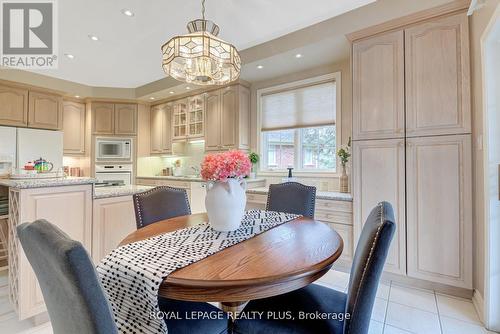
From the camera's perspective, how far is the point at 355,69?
2.61m

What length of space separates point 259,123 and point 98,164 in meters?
3.45

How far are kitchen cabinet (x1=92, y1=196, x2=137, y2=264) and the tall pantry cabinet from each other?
7.61 feet

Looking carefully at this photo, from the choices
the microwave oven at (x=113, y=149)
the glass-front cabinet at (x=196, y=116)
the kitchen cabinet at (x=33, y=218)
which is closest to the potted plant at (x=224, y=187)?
the kitchen cabinet at (x=33, y=218)

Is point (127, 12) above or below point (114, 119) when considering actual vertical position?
above

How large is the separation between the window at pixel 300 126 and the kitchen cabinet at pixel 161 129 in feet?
7.01

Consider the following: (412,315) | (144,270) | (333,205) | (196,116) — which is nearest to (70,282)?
(144,270)

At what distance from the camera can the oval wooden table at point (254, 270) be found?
85 cm

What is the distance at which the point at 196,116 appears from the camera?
15.1 ft

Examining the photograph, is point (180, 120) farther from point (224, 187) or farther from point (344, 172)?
point (224, 187)

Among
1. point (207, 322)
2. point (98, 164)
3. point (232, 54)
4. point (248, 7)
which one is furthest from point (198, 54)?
point (98, 164)

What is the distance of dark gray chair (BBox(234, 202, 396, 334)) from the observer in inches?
34.5

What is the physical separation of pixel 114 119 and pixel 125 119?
0.69ft

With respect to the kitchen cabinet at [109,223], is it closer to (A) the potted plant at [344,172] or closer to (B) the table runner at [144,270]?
(B) the table runner at [144,270]

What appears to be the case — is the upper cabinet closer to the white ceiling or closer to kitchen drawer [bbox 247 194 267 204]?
the white ceiling
